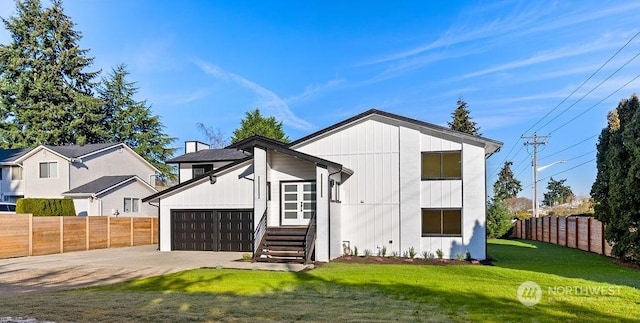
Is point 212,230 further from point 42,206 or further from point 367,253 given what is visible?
point 42,206

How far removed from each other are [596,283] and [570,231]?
13246 millimetres

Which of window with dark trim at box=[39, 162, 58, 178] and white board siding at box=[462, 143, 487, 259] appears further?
window with dark trim at box=[39, 162, 58, 178]

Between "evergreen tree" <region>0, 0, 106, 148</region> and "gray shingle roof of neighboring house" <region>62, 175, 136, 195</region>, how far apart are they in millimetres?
14395

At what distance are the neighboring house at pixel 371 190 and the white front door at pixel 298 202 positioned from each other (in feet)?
0.13

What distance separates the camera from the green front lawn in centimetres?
664

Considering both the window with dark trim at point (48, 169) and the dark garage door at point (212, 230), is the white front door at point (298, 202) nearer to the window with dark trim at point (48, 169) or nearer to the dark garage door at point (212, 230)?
the dark garage door at point (212, 230)

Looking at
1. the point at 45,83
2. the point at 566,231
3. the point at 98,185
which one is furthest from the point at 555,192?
the point at 45,83

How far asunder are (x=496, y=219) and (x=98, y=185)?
26.9 metres

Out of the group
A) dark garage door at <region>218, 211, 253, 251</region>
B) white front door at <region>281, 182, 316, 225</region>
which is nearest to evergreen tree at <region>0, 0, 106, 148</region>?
dark garage door at <region>218, 211, 253, 251</region>

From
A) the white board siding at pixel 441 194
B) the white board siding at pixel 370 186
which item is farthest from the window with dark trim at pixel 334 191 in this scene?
the white board siding at pixel 441 194

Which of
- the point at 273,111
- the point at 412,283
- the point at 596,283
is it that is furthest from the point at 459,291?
the point at 273,111

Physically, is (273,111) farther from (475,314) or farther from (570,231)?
(475,314)

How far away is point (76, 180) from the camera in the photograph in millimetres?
28828

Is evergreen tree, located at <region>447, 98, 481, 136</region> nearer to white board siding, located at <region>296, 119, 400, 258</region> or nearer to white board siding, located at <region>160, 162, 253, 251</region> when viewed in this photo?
white board siding, located at <region>296, 119, 400, 258</region>
